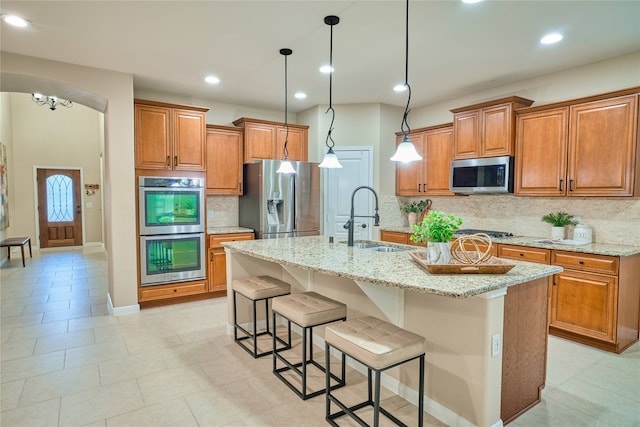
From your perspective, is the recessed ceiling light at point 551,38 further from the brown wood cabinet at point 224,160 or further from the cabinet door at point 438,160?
the brown wood cabinet at point 224,160

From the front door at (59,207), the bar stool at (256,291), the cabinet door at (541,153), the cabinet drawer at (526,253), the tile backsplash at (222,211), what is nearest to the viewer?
the bar stool at (256,291)

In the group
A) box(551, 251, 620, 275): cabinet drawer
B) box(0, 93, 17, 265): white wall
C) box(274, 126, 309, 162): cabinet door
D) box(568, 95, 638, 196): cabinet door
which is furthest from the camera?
box(0, 93, 17, 265): white wall

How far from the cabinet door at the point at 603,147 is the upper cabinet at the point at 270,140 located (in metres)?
3.46

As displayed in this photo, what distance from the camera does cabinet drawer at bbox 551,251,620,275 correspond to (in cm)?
309

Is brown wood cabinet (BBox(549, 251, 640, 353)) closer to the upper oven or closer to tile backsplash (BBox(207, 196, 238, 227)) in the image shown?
the upper oven

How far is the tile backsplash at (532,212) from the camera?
3.53 m

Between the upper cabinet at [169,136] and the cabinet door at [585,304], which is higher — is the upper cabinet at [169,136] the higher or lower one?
the higher one

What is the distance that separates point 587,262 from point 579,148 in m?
1.15

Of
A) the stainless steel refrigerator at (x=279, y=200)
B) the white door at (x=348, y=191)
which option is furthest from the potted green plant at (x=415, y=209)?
the stainless steel refrigerator at (x=279, y=200)

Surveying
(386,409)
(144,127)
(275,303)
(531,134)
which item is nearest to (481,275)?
(386,409)

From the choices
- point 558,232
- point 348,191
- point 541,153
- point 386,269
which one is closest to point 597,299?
point 558,232

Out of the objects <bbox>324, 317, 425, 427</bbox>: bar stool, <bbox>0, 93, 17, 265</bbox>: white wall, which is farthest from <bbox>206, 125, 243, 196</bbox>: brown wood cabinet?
<bbox>0, 93, 17, 265</bbox>: white wall

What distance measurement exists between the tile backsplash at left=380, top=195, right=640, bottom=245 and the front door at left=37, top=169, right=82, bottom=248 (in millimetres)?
8170

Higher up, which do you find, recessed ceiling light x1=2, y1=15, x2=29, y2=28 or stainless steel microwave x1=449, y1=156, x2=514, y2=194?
recessed ceiling light x1=2, y1=15, x2=29, y2=28
